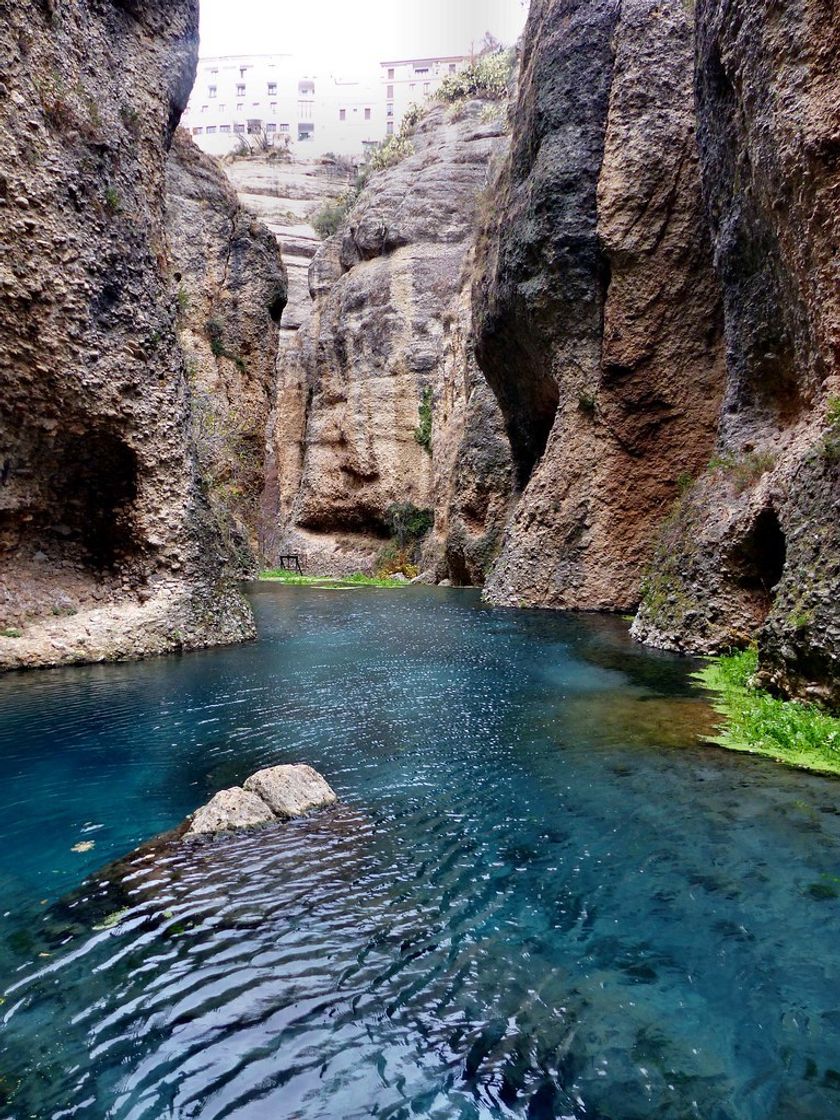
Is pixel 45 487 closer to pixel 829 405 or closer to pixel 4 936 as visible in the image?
pixel 4 936

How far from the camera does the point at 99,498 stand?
13.0 metres

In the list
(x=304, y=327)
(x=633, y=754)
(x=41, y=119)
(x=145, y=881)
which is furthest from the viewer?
(x=304, y=327)

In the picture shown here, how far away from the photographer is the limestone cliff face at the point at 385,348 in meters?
38.1

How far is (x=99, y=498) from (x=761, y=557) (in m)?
10.3

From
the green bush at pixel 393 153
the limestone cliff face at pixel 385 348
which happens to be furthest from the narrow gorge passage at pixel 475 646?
the green bush at pixel 393 153

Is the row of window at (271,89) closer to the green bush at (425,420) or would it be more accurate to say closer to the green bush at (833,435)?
the green bush at (425,420)

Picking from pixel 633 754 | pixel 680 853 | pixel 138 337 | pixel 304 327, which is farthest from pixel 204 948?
pixel 304 327

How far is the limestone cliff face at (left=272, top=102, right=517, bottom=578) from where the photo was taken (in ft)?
125

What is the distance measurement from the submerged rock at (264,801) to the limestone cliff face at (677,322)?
4.63 metres

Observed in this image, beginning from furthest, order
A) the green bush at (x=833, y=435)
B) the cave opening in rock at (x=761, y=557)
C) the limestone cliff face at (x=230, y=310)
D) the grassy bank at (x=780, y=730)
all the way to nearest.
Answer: the limestone cliff face at (x=230, y=310), the cave opening in rock at (x=761, y=557), the green bush at (x=833, y=435), the grassy bank at (x=780, y=730)

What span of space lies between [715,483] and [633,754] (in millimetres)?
7239

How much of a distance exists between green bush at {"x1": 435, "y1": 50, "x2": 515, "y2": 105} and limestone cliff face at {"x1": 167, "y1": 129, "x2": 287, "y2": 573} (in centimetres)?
1914

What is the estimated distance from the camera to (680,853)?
15.1ft

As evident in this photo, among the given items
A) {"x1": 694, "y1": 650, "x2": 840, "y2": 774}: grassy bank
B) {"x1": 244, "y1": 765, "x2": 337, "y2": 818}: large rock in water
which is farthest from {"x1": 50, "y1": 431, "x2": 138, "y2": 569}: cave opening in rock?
{"x1": 694, "y1": 650, "x2": 840, "y2": 774}: grassy bank
